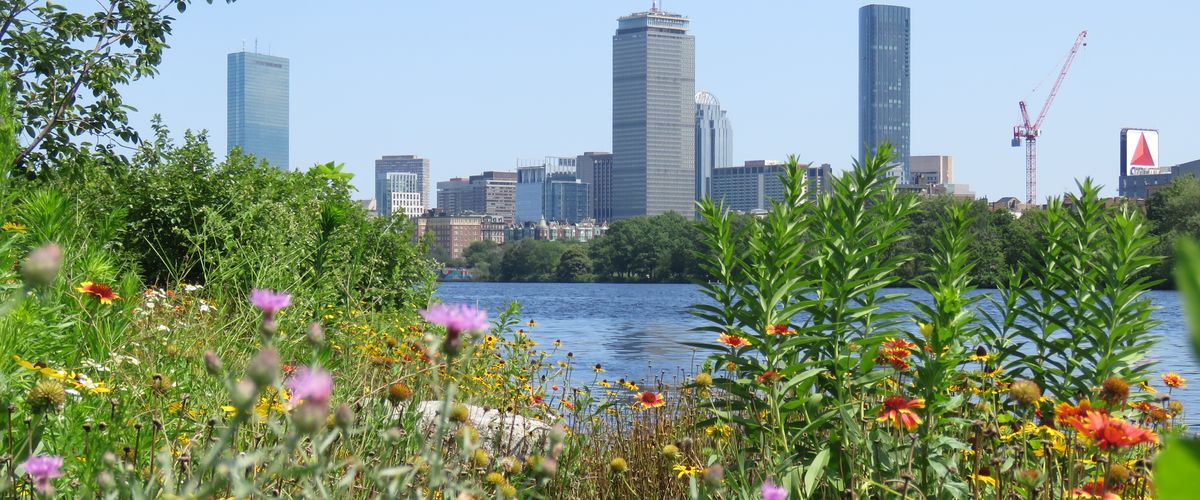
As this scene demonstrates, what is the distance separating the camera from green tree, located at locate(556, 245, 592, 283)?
302ft

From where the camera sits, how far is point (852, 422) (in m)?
3.16

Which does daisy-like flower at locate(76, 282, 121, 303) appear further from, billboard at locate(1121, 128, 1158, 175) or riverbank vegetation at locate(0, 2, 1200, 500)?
billboard at locate(1121, 128, 1158, 175)

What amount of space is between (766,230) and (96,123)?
5.79 m

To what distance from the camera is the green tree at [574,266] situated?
91.9m

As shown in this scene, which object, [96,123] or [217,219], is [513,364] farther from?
[96,123]

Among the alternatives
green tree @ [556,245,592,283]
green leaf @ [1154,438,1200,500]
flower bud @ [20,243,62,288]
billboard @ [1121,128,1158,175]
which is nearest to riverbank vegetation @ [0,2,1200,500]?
flower bud @ [20,243,62,288]

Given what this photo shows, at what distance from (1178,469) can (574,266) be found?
92397 mm

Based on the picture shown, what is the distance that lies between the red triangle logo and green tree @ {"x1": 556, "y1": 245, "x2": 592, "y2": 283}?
3936 inches

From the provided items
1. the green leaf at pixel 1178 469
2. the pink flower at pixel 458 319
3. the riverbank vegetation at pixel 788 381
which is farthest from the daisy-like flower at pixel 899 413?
the green leaf at pixel 1178 469

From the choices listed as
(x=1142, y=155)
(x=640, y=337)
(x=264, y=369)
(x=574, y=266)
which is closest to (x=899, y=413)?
(x=264, y=369)

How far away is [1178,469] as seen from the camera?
0.88 feet

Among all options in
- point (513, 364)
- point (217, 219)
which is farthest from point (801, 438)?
point (217, 219)

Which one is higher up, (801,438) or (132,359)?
(132,359)

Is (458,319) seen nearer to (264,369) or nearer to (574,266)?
(264,369)
